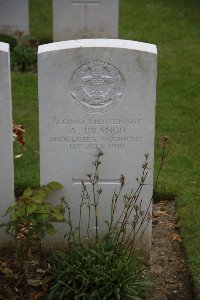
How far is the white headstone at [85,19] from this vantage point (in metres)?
10.8

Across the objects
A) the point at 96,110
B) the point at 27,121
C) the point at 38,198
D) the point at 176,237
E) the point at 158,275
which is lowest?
the point at 158,275

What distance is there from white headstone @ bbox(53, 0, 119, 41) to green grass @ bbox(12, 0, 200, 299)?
72cm

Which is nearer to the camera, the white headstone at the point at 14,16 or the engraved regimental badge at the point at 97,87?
the engraved regimental badge at the point at 97,87

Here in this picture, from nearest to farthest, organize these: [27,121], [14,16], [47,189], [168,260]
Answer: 1. [47,189]
2. [168,260]
3. [27,121]
4. [14,16]

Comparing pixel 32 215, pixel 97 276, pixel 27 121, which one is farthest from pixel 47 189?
pixel 27 121

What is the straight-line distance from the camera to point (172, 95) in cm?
894

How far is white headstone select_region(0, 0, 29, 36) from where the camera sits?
10719mm

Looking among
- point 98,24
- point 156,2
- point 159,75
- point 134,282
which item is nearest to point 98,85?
point 134,282

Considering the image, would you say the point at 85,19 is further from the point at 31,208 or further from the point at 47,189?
the point at 31,208

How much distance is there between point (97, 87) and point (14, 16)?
254 inches

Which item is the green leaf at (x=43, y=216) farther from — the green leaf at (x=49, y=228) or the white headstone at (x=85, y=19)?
the white headstone at (x=85, y=19)

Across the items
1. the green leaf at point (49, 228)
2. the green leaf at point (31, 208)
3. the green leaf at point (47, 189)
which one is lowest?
the green leaf at point (49, 228)

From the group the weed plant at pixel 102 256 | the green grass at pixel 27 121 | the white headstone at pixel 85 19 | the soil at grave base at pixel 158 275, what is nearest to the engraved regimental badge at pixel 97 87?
the weed plant at pixel 102 256

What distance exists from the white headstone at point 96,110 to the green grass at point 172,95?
0.94 metres
